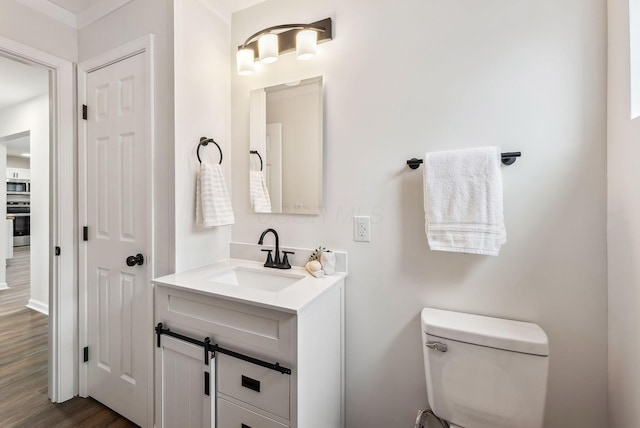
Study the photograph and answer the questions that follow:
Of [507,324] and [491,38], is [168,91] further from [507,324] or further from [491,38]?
[507,324]

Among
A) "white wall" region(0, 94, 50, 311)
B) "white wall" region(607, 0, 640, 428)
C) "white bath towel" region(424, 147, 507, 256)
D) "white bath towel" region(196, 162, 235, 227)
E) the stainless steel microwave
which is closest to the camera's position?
"white wall" region(607, 0, 640, 428)

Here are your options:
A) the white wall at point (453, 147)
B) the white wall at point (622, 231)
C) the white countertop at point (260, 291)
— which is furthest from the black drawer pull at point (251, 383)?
the white wall at point (622, 231)

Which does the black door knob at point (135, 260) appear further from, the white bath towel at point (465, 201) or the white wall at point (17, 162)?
the white wall at point (17, 162)

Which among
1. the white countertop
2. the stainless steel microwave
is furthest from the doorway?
the stainless steel microwave

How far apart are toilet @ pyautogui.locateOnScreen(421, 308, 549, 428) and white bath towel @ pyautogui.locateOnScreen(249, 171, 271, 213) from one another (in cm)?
103

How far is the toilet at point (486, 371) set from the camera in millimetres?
969

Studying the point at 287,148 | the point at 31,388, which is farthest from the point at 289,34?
the point at 31,388

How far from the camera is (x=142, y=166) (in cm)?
154

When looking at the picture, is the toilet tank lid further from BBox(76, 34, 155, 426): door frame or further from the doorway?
the doorway

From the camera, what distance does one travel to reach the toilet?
38.2 inches

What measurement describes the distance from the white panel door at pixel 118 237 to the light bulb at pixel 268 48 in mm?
658

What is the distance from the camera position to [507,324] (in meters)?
1.09

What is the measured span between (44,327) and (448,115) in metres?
4.02

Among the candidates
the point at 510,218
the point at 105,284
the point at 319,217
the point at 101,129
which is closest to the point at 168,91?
the point at 101,129
